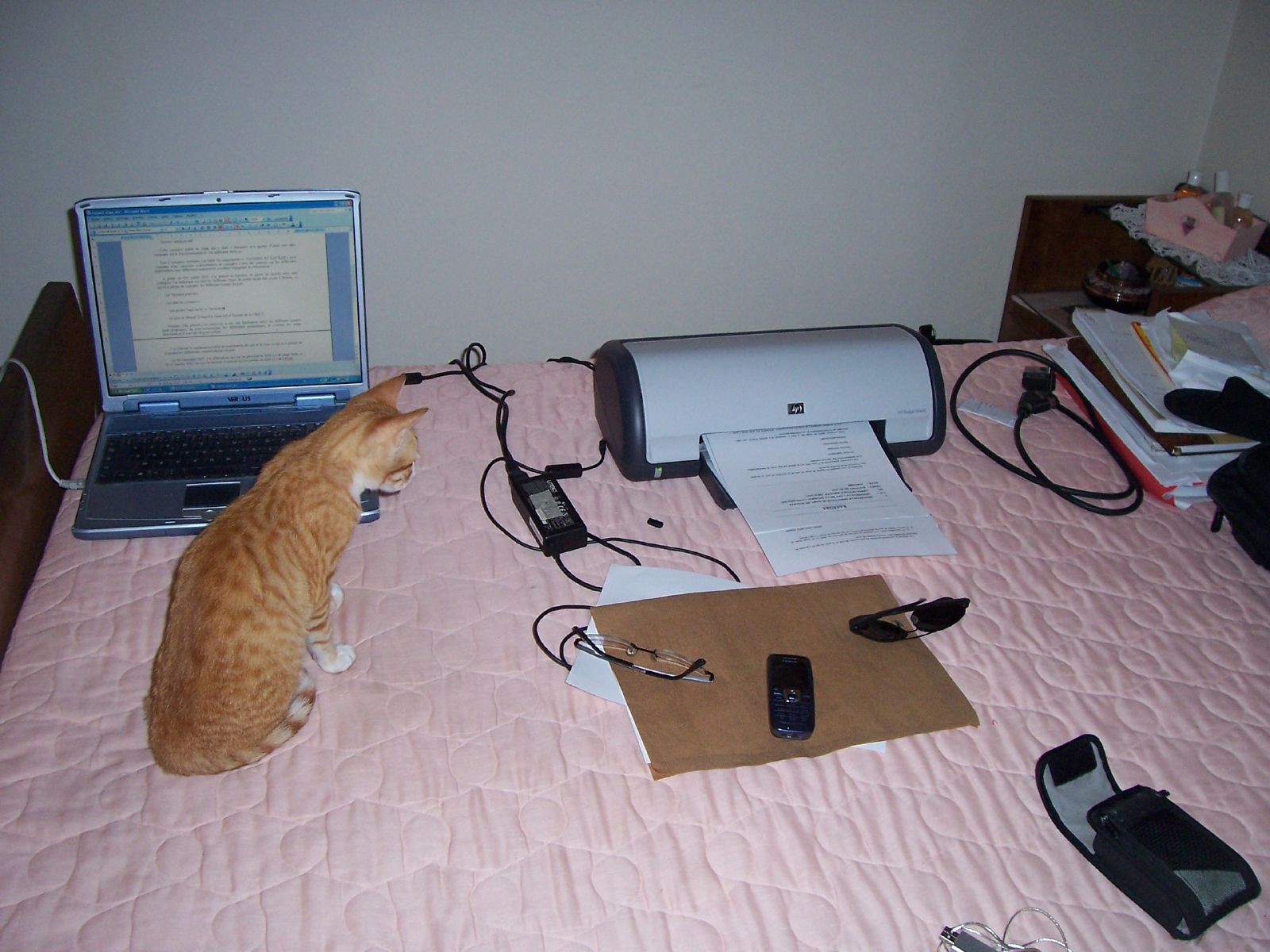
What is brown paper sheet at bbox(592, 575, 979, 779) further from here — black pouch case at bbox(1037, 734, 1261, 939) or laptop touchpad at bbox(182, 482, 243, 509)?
laptop touchpad at bbox(182, 482, 243, 509)

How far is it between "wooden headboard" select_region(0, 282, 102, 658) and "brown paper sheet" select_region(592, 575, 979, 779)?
0.66 meters

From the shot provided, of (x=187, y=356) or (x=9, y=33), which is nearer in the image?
(x=187, y=356)

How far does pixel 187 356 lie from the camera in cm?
124

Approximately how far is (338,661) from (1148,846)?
797 mm

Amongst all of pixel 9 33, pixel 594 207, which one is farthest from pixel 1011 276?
pixel 9 33

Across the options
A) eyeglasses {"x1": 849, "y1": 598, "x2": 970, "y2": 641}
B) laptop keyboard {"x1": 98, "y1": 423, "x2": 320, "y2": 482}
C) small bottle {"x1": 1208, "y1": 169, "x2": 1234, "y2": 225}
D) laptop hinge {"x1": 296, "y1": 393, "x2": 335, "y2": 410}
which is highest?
small bottle {"x1": 1208, "y1": 169, "x2": 1234, "y2": 225}

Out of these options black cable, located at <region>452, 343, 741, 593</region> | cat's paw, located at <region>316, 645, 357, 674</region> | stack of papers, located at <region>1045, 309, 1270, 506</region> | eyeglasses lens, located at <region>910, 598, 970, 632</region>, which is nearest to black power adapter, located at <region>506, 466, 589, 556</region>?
black cable, located at <region>452, 343, 741, 593</region>

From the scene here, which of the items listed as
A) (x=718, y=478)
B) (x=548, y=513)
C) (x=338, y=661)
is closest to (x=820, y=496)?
(x=718, y=478)

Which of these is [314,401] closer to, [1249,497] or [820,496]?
[820,496]

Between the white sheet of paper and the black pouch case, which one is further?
the white sheet of paper

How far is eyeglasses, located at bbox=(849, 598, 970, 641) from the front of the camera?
101 centimetres

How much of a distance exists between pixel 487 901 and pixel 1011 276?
199 centimetres

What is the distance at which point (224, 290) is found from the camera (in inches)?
47.9

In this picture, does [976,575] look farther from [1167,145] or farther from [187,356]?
[1167,145]
